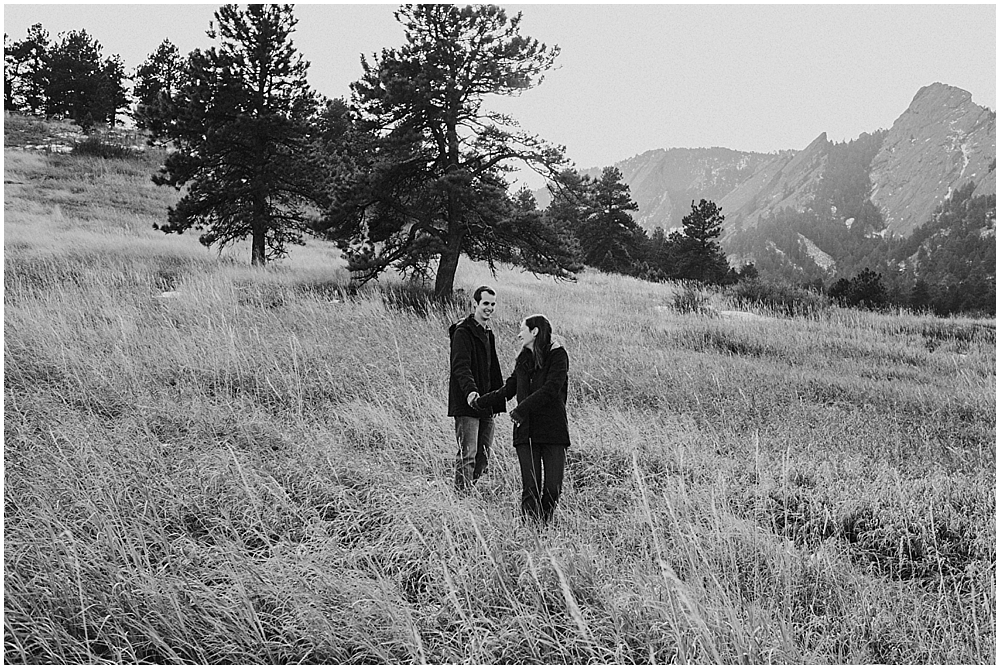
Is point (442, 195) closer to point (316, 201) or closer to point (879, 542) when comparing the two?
point (316, 201)

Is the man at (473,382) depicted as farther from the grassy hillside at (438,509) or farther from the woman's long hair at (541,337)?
the woman's long hair at (541,337)

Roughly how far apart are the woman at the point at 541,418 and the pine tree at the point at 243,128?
46.6 ft

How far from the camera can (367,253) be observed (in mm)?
13422

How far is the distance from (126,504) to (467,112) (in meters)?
10.4

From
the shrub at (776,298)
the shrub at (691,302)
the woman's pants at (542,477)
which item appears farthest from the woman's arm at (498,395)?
the shrub at (776,298)

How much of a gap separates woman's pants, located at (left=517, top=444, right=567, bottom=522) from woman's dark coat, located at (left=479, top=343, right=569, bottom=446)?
8cm

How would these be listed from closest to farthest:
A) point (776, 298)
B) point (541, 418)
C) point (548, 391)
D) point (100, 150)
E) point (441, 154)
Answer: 1. point (548, 391)
2. point (541, 418)
3. point (441, 154)
4. point (776, 298)
5. point (100, 150)

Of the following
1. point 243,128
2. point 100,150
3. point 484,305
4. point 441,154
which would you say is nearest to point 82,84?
point 100,150

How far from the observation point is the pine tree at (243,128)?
17016mm

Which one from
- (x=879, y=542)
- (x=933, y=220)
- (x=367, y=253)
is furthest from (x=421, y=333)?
(x=933, y=220)

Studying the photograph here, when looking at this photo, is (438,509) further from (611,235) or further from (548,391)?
(611,235)

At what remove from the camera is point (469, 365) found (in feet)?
16.0

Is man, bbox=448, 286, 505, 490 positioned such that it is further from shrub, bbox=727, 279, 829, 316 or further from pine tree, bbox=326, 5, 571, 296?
shrub, bbox=727, 279, 829, 316

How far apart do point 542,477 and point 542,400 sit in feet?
1.91
